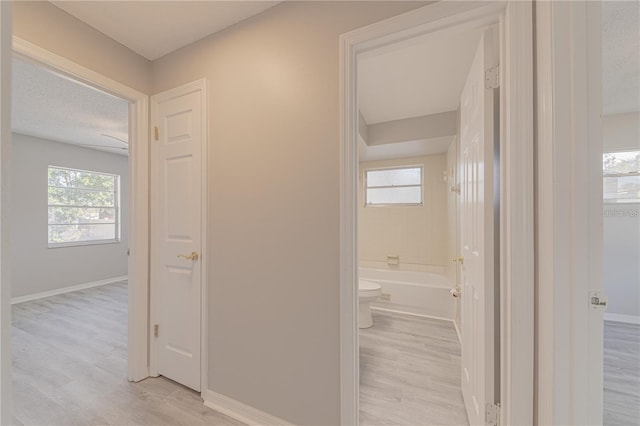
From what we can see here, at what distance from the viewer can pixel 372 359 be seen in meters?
2.18

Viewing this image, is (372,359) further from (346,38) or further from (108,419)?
(346,38)

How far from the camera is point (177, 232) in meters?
1.86

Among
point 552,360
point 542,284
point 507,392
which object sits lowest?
point 507,392

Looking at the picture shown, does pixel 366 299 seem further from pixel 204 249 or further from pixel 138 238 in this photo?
pixel 138 238

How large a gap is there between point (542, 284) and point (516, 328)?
0.66ft

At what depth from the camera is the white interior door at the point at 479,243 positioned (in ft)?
3.72

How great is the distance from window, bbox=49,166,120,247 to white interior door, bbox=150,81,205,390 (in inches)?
151

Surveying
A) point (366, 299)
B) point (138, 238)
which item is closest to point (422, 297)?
point (366, 299)

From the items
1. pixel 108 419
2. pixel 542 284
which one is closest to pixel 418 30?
pixel 542 284

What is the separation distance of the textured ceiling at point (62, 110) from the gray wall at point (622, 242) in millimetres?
5186

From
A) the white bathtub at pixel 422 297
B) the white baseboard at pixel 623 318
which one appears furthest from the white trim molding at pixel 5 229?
the white baseboard at pixel 623 318

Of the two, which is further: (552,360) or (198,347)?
(198,347)

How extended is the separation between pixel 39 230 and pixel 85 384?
11.7ft

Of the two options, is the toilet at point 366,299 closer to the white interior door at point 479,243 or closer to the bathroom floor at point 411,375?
the bathroom floor at point 411,375
